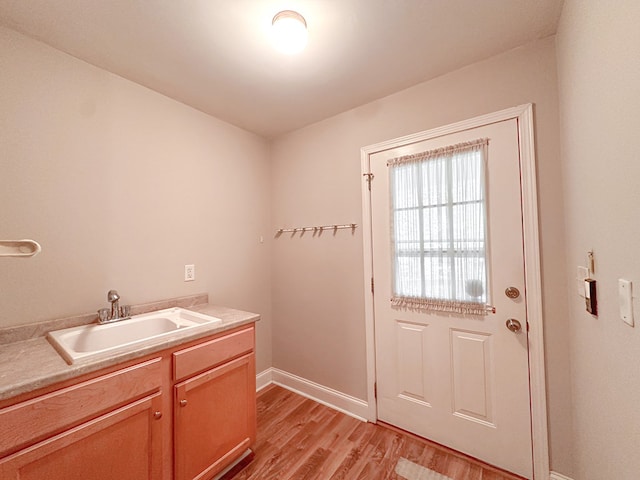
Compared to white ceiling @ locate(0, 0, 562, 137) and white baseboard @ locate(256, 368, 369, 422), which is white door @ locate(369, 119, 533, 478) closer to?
Result: white baseboard @ locate(256, 368, 369, 422)

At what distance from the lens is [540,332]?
4.75ft

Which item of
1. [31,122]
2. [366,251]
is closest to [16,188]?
[31,122]

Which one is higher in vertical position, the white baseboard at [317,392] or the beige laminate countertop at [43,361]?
the beige laminate countertop at [43,361]

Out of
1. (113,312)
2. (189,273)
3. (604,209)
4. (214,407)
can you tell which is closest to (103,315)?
(113,312)

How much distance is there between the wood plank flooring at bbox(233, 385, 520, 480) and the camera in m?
1.56

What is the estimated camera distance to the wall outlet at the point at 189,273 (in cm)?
205

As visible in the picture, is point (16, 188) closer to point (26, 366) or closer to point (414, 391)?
point (26, 366)

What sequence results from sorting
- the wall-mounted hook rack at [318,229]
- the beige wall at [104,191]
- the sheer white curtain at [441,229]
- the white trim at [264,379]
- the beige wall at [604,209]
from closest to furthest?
the beige wall at [604,209], the beige wall at [104,191], the sheer white curtain at [441,229], the wall-mounted hook rack at [318,229], the white trim at [264,379]

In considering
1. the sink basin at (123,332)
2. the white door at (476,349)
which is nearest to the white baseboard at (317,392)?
the white door at (476,349)

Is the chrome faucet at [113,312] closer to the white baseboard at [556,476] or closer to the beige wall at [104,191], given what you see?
the beige wall at [104,191]

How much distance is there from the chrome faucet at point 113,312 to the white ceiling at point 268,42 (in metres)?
1.43

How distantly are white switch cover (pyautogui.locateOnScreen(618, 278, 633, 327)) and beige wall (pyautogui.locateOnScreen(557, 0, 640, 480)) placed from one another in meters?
0.03

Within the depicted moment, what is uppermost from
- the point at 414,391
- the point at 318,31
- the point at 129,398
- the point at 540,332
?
the point at 318,31

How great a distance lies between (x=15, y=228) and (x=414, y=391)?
2.54 metres
